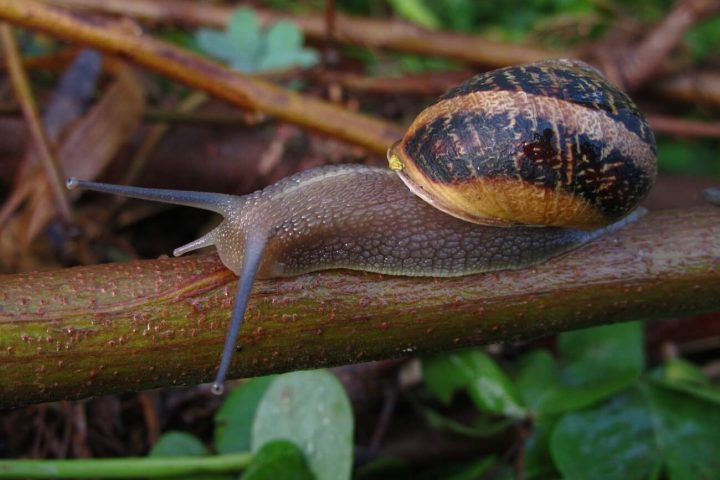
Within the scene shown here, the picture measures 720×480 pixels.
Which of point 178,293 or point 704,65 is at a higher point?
point 704,65

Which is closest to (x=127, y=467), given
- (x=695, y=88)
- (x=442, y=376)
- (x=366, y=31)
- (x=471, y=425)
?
(x=442, y=376)

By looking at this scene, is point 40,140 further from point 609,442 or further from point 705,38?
point 705,38

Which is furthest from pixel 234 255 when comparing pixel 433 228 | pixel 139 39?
pixel 139 39

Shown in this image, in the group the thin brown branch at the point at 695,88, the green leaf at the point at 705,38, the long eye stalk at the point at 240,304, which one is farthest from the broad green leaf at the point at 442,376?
the green leaf at the point at 705,38

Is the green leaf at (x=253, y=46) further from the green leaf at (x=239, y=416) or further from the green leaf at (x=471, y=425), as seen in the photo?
the green leaf at (x=471, y=425)

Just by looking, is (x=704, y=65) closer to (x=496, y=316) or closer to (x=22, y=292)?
(x=496, y=316)

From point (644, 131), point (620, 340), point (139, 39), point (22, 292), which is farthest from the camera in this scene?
point (139, 39)

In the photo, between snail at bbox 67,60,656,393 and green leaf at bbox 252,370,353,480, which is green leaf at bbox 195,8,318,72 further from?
green leaf at bbox 252,370,353,480
